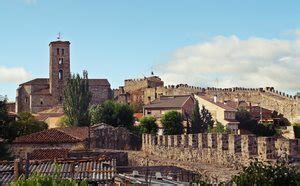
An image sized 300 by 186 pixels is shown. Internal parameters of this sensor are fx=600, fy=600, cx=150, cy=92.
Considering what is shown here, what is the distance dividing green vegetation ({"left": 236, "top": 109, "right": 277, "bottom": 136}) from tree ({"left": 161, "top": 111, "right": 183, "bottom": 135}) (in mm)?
5993

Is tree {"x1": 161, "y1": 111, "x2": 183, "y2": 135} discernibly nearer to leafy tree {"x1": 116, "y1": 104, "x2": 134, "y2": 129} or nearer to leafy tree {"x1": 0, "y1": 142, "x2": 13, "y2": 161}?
leafy tree {"x1": 116, "y1": 104, "x2": 134, "y2": 129}

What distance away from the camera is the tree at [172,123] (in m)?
39.7

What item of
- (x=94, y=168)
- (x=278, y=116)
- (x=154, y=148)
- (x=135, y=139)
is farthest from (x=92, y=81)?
(x=94, y=168)

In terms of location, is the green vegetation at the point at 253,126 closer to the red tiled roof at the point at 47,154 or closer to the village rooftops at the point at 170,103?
the village rooftops at the point at 170,103

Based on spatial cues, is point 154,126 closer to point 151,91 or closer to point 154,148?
point 154,148

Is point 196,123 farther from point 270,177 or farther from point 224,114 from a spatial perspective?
point 270,177

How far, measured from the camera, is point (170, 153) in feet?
78.2

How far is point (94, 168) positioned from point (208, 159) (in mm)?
7825

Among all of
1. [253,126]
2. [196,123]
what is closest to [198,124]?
[196,123]

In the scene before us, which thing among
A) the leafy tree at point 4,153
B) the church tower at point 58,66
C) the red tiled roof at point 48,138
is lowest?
the leafy tree at point 4,153

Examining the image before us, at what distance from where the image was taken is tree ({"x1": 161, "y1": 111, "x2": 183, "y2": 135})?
3969 centimetres

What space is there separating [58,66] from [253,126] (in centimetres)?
2773

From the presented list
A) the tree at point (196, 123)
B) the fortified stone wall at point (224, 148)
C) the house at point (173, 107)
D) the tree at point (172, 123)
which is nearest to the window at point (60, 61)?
the house at point (173, 107)

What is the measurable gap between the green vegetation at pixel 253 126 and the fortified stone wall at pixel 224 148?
58.4 feet
